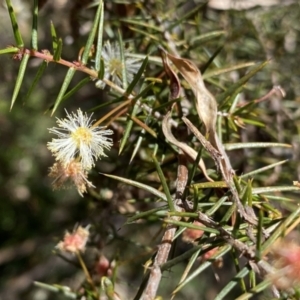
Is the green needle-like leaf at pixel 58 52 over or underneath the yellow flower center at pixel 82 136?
over

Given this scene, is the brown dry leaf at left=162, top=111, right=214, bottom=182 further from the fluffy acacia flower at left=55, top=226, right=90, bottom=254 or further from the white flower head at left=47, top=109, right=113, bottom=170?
the fluffy acacia flower at left=55, top=226, right=90, bottom=254

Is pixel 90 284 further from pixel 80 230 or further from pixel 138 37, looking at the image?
pixel 138 37

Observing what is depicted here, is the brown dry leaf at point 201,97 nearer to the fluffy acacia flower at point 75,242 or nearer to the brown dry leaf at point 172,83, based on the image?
the brown dry leaf at point 172,83

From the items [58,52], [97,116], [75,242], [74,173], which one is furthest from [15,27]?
[97,116]

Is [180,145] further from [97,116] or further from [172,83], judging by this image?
[97,116]

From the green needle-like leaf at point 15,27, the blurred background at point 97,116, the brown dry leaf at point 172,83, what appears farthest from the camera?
the blurred background at point 97,116

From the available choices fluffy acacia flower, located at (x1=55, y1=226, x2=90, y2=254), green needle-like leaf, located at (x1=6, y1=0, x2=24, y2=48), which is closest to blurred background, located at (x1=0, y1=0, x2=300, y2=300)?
fluffy acacia flower, located at (x1=55, y1=226, x2=90, y2=254)

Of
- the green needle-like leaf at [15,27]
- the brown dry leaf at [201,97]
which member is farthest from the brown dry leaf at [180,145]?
the green needle-like leaf at [15,27]
